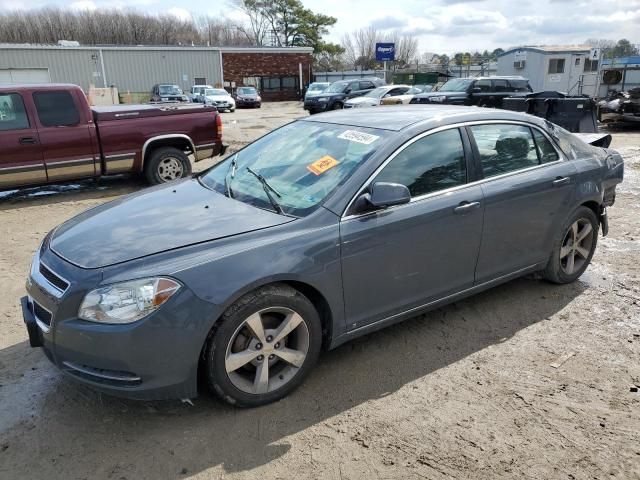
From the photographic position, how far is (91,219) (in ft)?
11.1

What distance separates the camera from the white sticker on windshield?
3.47 metres

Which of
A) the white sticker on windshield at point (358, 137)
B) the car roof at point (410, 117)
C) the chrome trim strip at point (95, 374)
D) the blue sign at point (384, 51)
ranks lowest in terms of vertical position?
A: the chrome trim strip at point (95, 374)

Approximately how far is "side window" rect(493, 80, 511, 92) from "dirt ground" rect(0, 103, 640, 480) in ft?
50.5

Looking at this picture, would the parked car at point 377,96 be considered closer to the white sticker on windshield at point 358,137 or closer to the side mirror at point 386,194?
the white sticker on windshield at point 358,137

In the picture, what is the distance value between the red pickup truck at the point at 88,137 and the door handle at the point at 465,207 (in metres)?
6.31

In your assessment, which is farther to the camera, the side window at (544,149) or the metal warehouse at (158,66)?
the metal warehouse at (158,66)

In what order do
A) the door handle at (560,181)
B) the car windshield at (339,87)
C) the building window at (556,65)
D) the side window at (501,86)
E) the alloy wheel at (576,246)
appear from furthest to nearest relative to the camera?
the building window at (556,65)
the car windshield at (339,87)
the side window at (501,86)
the alloy wheel at (576,246)
the door handle at (560,181)

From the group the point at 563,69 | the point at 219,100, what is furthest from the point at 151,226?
the point at 563,69

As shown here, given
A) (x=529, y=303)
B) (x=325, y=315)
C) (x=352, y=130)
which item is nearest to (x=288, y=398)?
(x=325, y=315)

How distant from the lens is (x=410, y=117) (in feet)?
12.2

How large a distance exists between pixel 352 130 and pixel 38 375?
2647 millimetres

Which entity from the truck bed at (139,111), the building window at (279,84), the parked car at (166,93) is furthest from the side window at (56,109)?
the building window at (279,84)

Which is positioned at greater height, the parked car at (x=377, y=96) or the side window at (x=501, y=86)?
the side window at (x=501, y=86)

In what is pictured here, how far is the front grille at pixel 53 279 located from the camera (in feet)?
8.80
